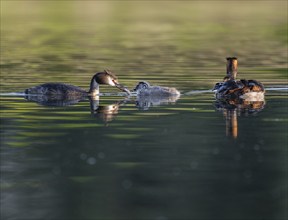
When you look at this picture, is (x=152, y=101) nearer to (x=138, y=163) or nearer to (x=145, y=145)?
(x=145, y=145)

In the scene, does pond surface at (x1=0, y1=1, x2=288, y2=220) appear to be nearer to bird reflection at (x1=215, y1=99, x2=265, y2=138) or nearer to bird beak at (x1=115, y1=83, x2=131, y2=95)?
bird reflection at (x1=215, y1=99, x2=265, y2=138)

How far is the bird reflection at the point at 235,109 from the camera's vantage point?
73.4ft

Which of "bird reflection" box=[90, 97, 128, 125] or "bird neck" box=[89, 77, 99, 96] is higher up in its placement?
"bird neck" box=[89, 77, 99, 96]

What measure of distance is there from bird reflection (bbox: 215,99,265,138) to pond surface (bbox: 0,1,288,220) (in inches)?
1.1

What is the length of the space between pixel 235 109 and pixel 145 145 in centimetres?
592

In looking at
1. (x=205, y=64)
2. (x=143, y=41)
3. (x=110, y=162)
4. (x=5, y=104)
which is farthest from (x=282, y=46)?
(x=110, y=162)

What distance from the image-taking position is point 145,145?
19.6 meters

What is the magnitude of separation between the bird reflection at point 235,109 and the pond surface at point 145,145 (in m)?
0.03

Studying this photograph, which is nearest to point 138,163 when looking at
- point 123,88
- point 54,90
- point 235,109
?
point 235,109

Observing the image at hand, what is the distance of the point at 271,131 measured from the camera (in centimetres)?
2127

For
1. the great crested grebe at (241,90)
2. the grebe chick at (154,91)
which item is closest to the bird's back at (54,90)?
the grebe chick at (154,91)

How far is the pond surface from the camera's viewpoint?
49.3ft

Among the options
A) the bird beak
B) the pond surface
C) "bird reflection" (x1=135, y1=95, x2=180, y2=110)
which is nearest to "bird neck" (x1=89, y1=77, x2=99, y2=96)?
the pond surface

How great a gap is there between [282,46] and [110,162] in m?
31.6
